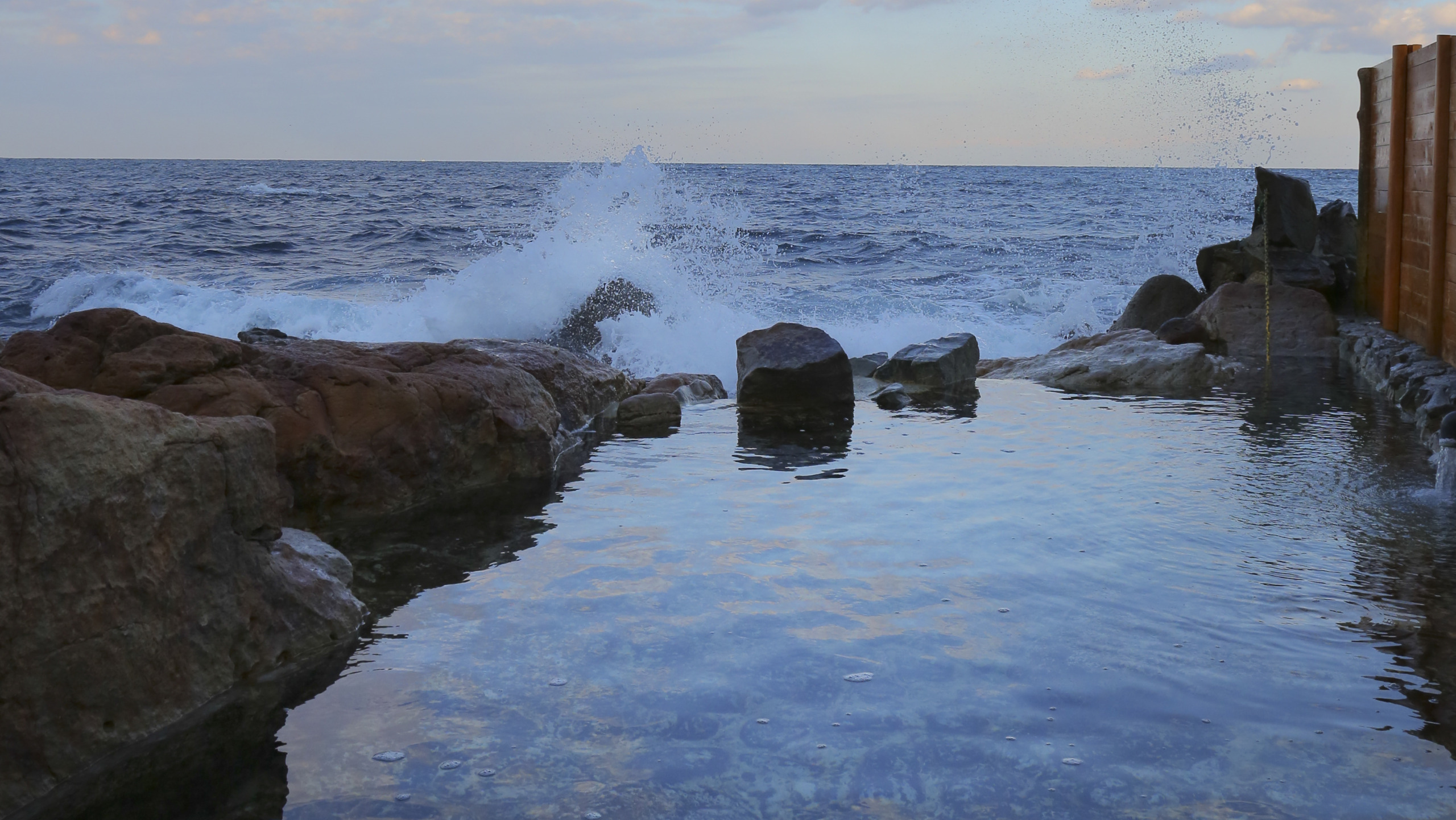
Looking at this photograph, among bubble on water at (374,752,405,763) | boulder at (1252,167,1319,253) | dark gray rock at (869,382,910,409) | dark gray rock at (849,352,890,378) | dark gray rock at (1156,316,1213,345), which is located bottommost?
bubble on water at (374,752,405,763)

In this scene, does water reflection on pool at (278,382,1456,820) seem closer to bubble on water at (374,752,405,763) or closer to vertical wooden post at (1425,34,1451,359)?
bubble on water at (374,752,405,763)

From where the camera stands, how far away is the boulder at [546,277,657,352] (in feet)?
40.4

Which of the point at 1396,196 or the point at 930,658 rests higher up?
the point at 1396,196

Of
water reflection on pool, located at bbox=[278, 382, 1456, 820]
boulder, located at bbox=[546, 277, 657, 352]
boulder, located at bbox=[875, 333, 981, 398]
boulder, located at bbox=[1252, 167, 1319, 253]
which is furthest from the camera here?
boulder, located at bbox=[546, 277, 657, 352]

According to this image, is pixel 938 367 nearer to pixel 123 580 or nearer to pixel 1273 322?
pixel 1273 322

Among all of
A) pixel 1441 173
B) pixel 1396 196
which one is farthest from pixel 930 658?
pixel 1396 196

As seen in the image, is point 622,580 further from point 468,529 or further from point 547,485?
point 547,485

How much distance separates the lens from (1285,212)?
11.7m

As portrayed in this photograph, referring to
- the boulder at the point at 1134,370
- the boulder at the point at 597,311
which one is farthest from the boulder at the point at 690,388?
the boulder at the point at 597,311

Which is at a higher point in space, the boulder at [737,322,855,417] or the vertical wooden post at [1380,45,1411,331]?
the vertical wooden post at [1380,45,1411,331]

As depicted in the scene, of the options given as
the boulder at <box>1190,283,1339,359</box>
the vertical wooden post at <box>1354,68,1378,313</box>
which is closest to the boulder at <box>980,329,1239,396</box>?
the boulder at <box>1190,283,1339,359</box>

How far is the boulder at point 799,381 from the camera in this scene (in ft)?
26.8

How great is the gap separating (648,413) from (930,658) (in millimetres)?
4586

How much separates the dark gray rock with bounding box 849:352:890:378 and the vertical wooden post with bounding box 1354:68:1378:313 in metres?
4.75
